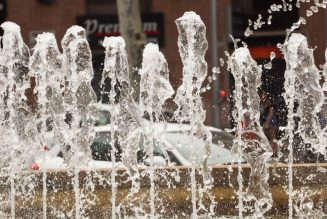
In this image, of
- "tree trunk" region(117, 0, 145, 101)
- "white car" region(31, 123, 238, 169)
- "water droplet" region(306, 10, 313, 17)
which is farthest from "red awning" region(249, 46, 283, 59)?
"white car" region(31, 123, 238, 169)

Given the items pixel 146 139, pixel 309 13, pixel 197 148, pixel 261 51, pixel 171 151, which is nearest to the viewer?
pixel 146 139

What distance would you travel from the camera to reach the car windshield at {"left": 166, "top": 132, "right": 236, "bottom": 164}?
28.7 feet

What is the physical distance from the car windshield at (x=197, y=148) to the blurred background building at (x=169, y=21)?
587 inches

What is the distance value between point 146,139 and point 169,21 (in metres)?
16.8

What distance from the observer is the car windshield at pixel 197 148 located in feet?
28.7

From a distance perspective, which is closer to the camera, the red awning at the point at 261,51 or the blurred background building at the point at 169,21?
the blurred background building at the point at 169,21

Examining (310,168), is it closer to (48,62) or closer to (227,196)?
(227,196)

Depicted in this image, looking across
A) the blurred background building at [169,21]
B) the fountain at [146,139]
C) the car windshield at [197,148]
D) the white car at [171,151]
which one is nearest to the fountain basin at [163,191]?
the fountain at [146,139]

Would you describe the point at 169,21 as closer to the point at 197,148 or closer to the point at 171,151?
the point at 171,151

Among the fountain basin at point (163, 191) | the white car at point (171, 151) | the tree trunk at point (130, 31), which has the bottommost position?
the fountain basin at point (163, 191)

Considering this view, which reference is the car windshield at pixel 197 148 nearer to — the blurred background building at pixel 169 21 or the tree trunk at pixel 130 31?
the tree trunk at pixel 130 31

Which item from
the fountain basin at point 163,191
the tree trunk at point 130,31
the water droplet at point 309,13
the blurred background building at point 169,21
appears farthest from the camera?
the blurred background building at point 169,21

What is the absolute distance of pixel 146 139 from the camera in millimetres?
8438

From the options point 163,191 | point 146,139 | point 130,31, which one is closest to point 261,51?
point 130,31
